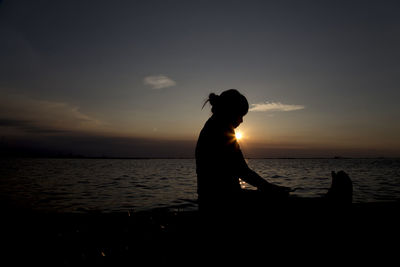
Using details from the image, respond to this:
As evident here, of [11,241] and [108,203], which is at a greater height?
[11,241]

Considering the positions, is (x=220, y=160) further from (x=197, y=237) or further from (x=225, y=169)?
(x=197, y=237)

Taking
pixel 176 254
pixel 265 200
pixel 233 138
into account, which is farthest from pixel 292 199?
pixel 176 254

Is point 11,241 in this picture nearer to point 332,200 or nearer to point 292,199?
point 292,199

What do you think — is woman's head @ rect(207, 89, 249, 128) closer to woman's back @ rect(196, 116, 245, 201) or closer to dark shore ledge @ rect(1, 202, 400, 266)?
woman's back @ rect(196, 116, 245, 201)

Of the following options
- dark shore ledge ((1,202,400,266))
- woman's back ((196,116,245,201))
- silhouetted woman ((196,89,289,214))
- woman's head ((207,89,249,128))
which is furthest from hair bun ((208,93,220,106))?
dark shore ledge ((1,202,400,266))

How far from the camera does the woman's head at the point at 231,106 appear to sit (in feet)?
11.0

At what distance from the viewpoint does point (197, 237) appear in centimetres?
371

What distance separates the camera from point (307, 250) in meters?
3.52

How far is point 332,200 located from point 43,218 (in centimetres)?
813

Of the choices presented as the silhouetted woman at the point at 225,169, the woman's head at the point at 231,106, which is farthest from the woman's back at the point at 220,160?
the woman's head at the point at 231,106

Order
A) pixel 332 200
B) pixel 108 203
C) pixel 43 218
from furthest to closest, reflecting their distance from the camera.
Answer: pixel 108 203, pixel 43 218, pixel 332 200

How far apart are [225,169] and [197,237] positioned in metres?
1.26

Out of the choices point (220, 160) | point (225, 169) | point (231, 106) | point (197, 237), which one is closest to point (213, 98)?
point (231, 106)

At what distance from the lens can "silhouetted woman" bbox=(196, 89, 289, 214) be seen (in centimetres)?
318
